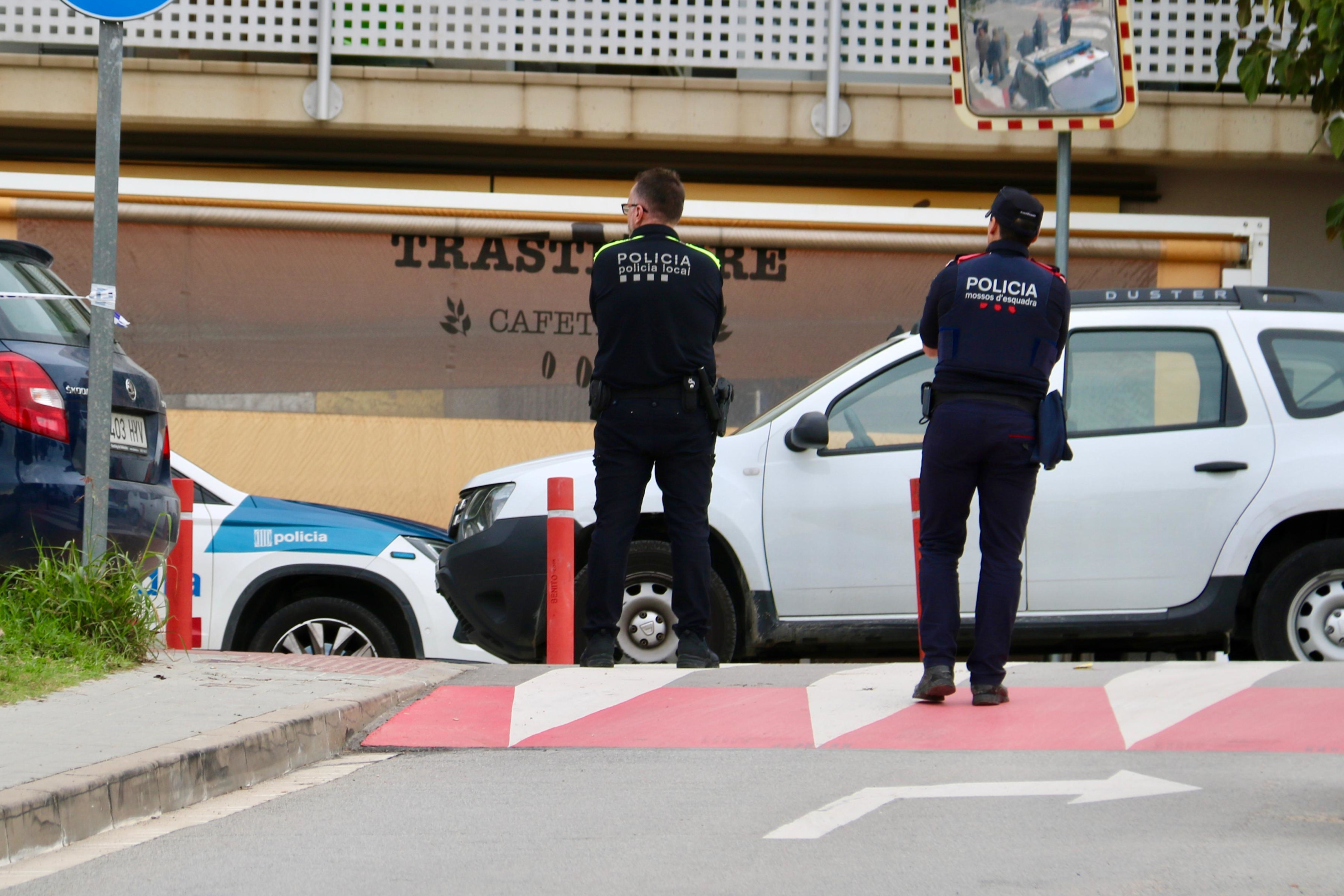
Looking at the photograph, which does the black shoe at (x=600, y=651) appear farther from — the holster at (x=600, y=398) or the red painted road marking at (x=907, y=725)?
the holster at (x=600, y=398)

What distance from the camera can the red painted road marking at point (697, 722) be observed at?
16.9 feet

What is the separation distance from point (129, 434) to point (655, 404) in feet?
6.93

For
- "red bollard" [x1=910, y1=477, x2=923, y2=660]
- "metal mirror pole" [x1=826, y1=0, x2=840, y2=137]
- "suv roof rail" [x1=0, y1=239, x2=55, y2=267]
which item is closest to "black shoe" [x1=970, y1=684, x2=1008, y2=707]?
"red bollard" [x1=910, y1=477, x2=923, y2=660]

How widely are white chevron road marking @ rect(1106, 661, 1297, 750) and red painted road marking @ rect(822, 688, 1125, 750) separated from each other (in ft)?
0.18

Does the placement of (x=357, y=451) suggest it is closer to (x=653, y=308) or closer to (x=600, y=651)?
(x=600, y=651)

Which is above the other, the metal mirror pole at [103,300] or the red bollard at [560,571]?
the metal mirror pole at [103,300]

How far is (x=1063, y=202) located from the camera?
8039mm

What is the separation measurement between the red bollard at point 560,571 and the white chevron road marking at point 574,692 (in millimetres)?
358

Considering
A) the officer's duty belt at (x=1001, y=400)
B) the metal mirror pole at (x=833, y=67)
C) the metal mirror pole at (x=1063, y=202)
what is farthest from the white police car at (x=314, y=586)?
the metal mirror pole at (x=833, y=67)

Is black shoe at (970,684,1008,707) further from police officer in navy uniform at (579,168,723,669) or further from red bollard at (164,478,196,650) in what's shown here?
red bollard at (164,478,196,650)

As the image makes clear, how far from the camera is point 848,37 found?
1371 centimetres

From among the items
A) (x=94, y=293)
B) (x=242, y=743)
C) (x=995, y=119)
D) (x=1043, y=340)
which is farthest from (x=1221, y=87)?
(x=242, y=743)

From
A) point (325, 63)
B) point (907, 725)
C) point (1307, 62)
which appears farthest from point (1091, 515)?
point (325, 63)

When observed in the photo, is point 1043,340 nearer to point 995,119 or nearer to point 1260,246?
point 995,119
